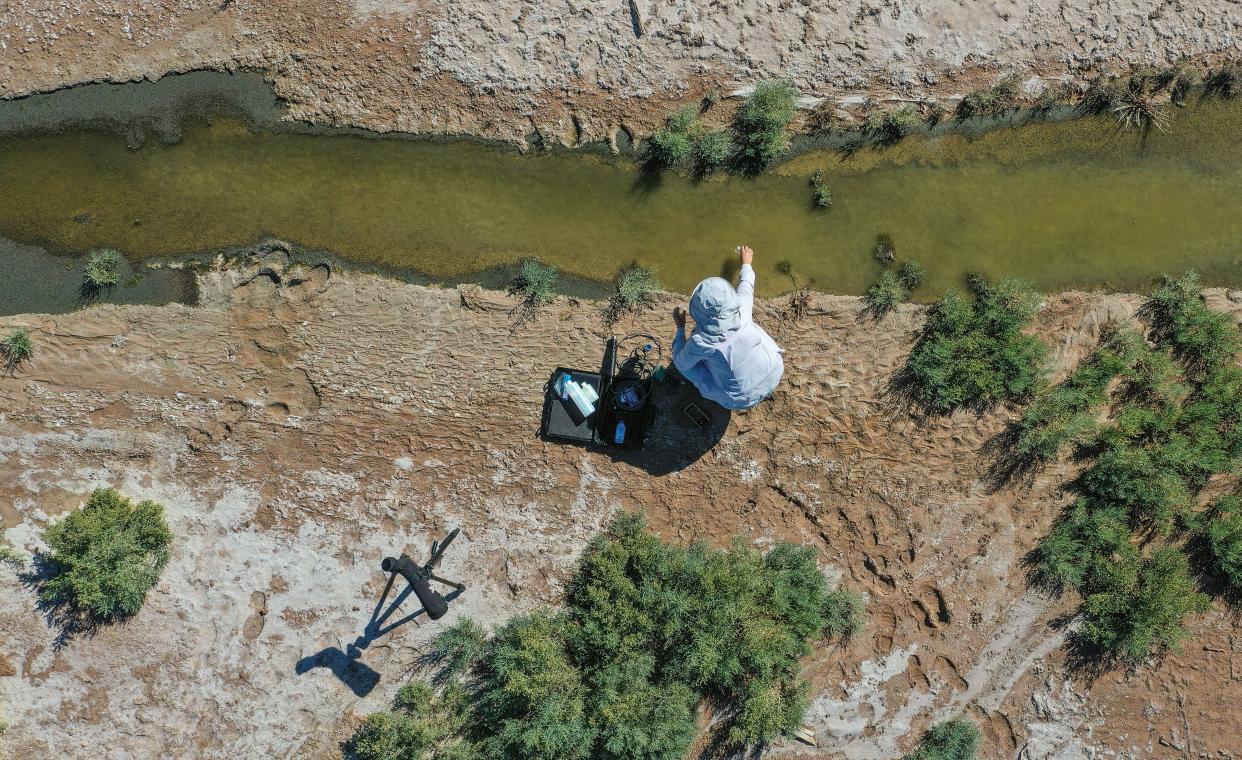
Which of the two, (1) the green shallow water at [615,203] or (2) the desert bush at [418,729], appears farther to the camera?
(1) the green shallow water at [615,203]

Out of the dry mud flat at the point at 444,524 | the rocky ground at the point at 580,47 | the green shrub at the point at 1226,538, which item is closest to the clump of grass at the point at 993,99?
the rocky ground at the point at 580,47

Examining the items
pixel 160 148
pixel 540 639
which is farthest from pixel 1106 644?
pixel 160 148

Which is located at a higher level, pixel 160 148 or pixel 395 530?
pixel 160 148

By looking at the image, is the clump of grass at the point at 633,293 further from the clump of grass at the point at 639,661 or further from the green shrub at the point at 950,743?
the green shrub at the point at 950,743

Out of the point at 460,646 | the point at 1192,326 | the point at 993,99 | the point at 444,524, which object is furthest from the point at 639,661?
the point at 993,99

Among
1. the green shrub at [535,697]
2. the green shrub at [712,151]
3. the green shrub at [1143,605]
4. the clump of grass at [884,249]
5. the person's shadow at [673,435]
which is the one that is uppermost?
the green shrub at [712,151]

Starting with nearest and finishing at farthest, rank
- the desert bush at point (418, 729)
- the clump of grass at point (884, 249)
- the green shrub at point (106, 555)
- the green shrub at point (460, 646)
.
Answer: the green shrub at point (106, 555) < the desert bush at point (418, 729) < the green shrub at point (460, 646) < the clump of grass at point (884, 249)

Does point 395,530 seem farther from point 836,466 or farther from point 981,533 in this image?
point 981,533
